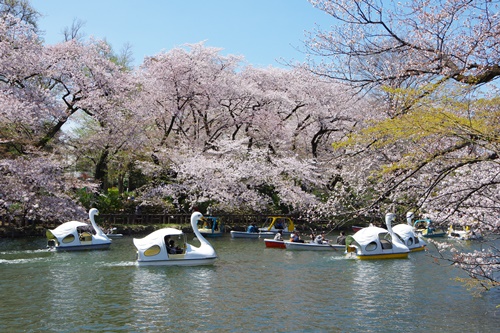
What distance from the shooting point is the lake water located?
1054 cm

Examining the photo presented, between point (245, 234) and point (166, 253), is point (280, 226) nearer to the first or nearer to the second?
point (245, 234)

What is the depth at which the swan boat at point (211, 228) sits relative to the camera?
28.0m

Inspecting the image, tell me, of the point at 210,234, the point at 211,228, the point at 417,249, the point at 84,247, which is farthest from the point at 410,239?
the point at 84,247

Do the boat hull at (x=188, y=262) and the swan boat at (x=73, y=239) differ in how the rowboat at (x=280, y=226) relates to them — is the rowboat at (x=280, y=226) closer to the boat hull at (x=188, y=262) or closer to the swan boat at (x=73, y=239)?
the swan boat at (x=73, y=239)

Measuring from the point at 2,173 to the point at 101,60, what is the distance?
10.5 m

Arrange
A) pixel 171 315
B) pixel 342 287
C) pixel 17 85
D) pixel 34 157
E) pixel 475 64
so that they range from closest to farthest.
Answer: pixel 475 64 → pixel 171 315 → pixel 342 287 → pixel 34 157 → pixel 17 85

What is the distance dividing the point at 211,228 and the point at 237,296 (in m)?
15.7

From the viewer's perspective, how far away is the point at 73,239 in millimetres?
21453

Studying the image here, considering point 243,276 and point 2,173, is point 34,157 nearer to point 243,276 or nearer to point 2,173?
point 2,173

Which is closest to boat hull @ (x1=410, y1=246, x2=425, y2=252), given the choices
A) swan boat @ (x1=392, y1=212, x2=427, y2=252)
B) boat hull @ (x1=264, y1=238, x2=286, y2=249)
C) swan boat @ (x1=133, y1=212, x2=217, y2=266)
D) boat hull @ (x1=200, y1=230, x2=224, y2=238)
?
swan boat @ (x1=392, y1=212, x2=427, y2=252)

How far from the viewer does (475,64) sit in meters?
7.13

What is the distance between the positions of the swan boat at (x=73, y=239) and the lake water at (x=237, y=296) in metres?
1.08

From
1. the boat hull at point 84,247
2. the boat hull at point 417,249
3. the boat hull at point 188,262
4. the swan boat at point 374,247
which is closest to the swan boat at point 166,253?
the boat hull at point 188,262

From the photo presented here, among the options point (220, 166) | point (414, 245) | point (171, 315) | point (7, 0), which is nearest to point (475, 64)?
point (171, 315)
